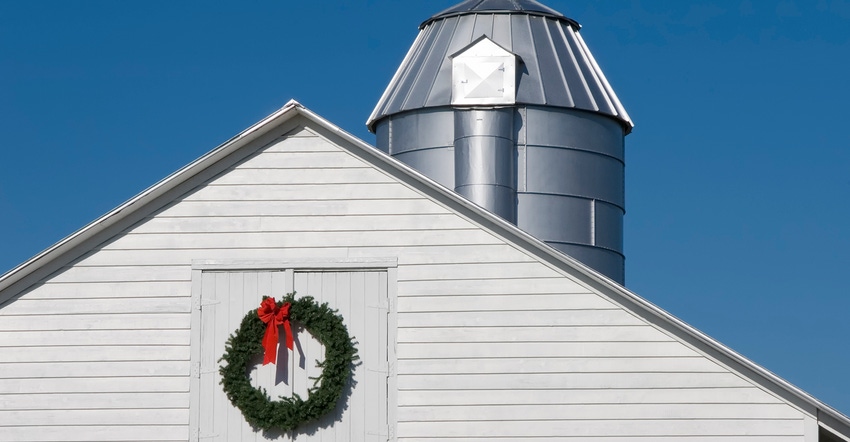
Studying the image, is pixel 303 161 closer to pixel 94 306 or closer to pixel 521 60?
pixel 94 306

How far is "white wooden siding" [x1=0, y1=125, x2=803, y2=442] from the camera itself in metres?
15.9

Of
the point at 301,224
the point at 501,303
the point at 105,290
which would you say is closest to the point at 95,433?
the point at 105,290

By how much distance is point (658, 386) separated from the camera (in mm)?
15938

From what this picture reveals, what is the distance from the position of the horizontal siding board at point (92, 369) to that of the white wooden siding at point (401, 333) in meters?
0.02

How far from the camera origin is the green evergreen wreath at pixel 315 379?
16000 mm

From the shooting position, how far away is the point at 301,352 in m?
16.3

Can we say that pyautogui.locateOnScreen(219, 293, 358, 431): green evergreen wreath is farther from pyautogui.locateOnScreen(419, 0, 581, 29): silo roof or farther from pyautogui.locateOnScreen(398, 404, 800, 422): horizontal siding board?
pyautogui.locateOnScreen(419, 0, 581, 29): silo roof

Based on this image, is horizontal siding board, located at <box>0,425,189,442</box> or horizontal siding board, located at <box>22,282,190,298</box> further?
horizontal siding board, located at <box>22,282,190,298</box>

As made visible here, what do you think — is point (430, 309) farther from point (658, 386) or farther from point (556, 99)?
point (556, 99)

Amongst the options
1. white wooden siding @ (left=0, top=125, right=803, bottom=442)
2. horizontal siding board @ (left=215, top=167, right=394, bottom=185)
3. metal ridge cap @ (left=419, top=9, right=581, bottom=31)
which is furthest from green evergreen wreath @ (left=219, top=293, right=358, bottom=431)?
metal ridge cap @ (left=419, top=9, right=581, bottom=31)

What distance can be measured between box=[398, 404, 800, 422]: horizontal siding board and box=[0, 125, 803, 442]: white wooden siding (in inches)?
0.6

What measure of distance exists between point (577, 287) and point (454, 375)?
1673 millimetres

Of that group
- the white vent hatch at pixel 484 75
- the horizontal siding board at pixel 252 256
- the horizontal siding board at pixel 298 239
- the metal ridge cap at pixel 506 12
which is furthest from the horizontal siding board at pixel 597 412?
the metal ridge cap at pixel 506 12

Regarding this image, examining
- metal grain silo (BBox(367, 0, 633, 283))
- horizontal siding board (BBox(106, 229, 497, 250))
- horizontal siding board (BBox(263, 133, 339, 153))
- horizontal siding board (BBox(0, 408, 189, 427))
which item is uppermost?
metal grain silo (BBox(367, 0, 633, 283))
